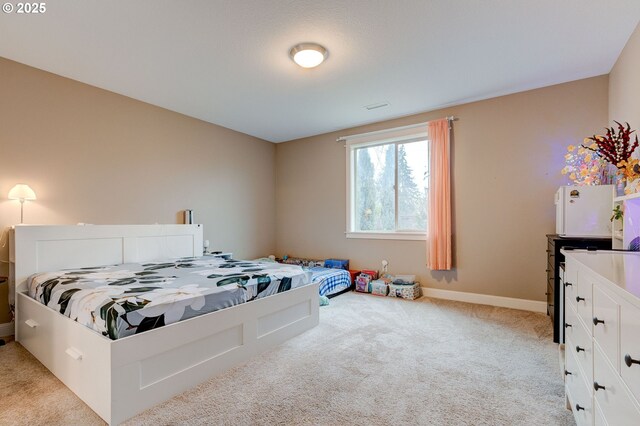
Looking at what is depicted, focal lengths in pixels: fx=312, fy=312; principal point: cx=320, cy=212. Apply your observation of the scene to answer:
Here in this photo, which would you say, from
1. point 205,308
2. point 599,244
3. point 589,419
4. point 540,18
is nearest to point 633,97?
point 540,18

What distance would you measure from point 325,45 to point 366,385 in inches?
102

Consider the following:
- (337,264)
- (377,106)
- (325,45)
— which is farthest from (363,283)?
(325,45)

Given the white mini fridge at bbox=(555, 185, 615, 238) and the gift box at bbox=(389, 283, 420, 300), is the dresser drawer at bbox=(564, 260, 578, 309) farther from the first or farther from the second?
the gift box at bbox=(389, 283, 420, 300)

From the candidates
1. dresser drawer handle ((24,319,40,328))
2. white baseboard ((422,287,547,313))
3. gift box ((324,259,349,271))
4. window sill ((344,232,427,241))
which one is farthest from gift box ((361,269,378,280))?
dresser drawer handle ((24,319,40,328))

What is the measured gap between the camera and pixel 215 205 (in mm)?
4719

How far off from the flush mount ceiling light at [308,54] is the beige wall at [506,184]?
2.05 m

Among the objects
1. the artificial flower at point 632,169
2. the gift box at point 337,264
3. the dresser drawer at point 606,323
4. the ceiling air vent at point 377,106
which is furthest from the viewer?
the gift box at point 337,264

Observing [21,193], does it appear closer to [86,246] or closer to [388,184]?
[86,246]

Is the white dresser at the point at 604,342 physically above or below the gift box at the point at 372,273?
above

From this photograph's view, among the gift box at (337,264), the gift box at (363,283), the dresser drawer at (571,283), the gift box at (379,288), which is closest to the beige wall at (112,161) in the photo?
the gift box at (337,264)

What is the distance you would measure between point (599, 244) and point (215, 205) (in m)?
4.40

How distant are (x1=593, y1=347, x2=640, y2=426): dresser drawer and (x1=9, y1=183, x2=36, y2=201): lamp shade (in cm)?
403

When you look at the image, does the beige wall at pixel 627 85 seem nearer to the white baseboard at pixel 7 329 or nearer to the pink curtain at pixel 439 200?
the pink curtain at pixel 439 200

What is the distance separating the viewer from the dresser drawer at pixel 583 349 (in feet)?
3.91
